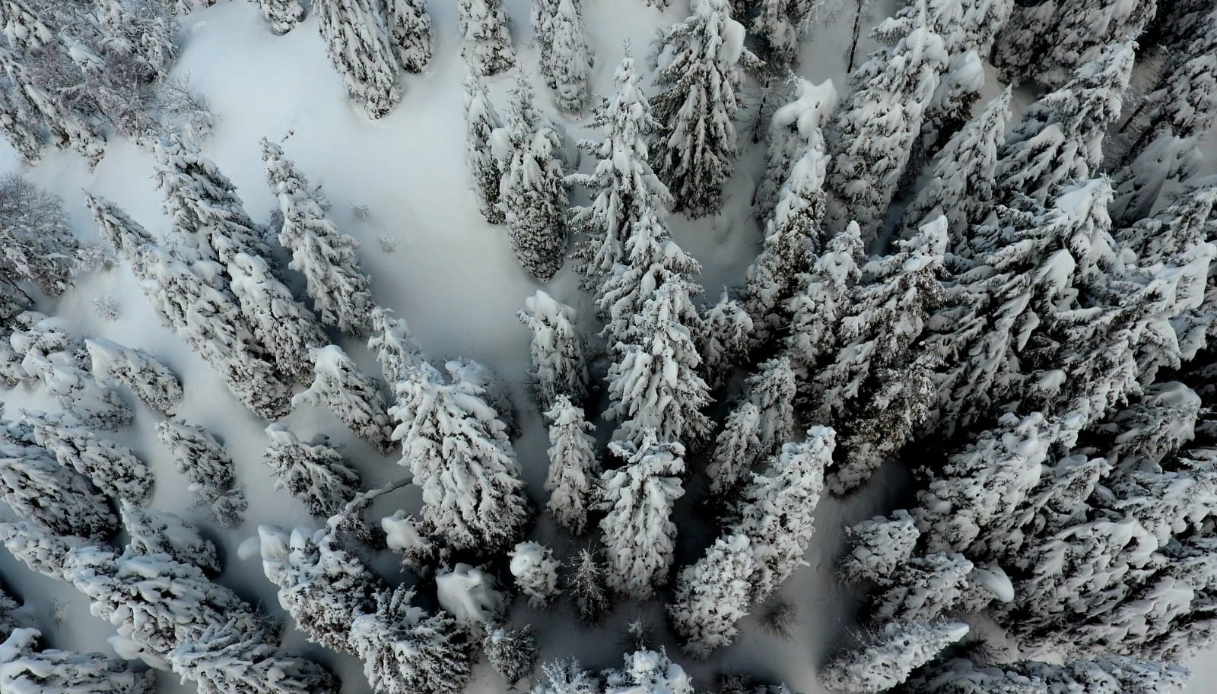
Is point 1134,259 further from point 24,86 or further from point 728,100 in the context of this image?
point 24,86

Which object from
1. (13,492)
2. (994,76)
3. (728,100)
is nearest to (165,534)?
(13,492)

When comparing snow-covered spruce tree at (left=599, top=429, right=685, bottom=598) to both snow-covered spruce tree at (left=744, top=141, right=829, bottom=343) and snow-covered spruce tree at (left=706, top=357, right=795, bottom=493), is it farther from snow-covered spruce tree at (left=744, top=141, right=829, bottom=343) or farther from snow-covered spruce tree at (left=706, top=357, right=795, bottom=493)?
snow-covered spruce tree at (left=744, top=141, right=829, bottom=343)

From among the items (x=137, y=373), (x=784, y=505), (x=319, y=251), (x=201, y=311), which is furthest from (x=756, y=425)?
(x=137, y=373)

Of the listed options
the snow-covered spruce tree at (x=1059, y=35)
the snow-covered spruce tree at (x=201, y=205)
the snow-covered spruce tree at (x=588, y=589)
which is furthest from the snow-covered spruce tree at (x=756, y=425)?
the snow-covered spruce tree at (x=1059, y=35)

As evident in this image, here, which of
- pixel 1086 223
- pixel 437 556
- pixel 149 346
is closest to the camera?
pixel 1086 223

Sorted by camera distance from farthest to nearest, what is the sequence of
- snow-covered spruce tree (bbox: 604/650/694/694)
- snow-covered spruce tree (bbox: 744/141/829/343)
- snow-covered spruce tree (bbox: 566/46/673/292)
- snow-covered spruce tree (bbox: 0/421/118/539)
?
snow-covered spruce tree (bbox: 0/421/118/539) < snow-covered spruce tree (bbox: 744/141/829/343) < snow-covered spruce tree (bbox: 566/46/673/292) < snow-covered spruce tree (bbox: 604/650/694/694)

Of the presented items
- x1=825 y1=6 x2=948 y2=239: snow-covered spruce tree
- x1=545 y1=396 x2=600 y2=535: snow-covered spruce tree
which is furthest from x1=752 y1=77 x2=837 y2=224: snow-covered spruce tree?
x1=545 y1=396 x2=600 y2=535: snow-covered spruce tree
